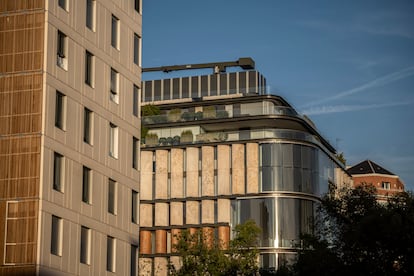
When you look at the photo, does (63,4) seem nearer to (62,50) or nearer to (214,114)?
(62,50)

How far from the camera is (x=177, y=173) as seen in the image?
104 meters

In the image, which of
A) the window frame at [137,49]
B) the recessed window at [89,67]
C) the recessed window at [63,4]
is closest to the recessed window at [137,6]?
the window frame at [137,49]

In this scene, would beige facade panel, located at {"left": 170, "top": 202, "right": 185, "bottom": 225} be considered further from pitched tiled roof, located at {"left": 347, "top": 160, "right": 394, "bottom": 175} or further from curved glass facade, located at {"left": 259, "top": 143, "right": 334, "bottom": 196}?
pitched tiled roof, located at {"left": 347, "top": 160, "right": 394, "bottom": 175}

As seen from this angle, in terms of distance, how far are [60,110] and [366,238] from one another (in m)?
15.4

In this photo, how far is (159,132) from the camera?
355ft

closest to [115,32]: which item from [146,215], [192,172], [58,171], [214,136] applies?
[58,171]

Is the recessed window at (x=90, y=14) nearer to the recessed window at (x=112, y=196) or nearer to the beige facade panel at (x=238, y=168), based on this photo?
the recessed window at (x=112, y=196)

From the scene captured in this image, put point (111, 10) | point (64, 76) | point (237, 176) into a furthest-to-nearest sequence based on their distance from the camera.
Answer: point (237, 176) < point (111, 10) < point (64, 76)

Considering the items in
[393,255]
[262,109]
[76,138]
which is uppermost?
[262,109]

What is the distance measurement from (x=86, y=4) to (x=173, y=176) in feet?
158

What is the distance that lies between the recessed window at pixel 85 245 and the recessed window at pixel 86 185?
1393 mm

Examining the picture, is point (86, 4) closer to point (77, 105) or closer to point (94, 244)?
point (77, 105)

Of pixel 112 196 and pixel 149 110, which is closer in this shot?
pixel 112 196

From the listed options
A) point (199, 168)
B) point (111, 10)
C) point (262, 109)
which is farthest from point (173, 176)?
point (111, 10)
